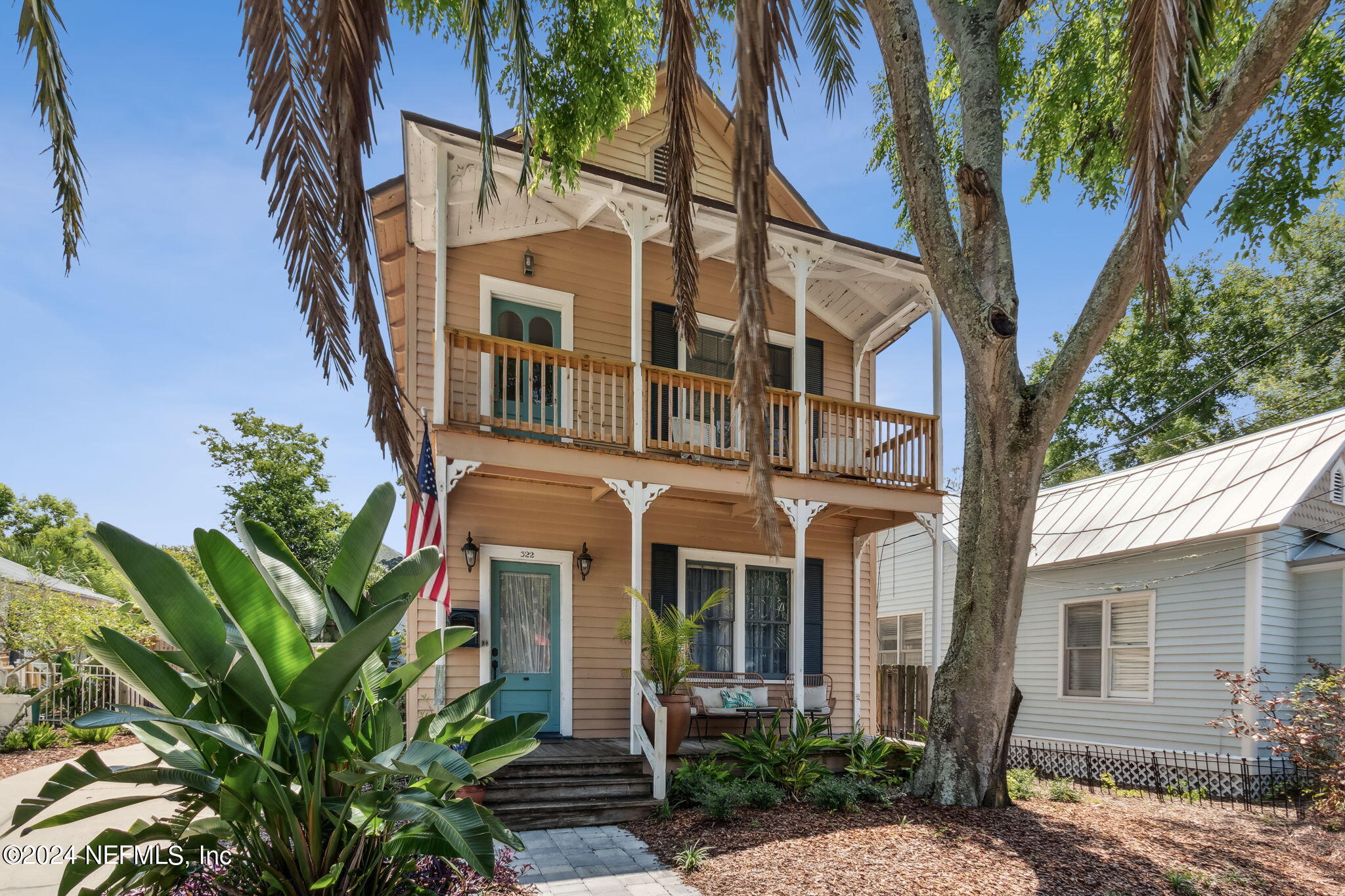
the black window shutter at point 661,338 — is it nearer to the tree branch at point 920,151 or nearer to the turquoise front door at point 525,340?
the turquoise front door at point 525,340

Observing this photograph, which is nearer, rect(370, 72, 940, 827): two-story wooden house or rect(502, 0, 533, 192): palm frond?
rect(502, 0, 533, 192): palm frond

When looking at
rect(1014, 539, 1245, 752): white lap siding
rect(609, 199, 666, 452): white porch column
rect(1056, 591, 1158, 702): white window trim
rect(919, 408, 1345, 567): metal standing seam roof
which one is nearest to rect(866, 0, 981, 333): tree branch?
rect(609, 199, 666, 452): white porch column

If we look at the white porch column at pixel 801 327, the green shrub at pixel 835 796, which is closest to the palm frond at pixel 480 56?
the green shrub at pixel 835 796

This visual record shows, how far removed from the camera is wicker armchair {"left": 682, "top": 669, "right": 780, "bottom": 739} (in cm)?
919

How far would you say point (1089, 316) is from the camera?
6922mm

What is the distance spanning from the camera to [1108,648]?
39.3ft

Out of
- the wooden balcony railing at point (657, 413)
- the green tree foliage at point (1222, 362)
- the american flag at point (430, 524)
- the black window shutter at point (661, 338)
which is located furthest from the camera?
the green tree foliage at point (1222, 362)

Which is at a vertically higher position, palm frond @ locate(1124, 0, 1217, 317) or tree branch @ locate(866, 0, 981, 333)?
tree branch @ locate(866, 0, 981, 333)

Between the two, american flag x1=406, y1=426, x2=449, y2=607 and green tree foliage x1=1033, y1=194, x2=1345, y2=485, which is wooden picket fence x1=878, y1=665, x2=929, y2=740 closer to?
green tree foliage x1=1033, y1=194, x2=1345, y2=485

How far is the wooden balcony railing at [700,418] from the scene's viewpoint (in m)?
8.98

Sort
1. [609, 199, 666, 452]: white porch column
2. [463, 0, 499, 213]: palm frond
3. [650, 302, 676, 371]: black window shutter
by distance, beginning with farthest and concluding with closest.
Result: [650, 302, 676, 371]: black window shutter < [609, 199, 666, 452]: white porch column < [463, 0, 499, 213]: palm frond

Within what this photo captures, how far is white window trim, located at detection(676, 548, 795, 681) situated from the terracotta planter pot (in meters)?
2.28

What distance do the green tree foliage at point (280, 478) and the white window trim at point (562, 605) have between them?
18261 mm

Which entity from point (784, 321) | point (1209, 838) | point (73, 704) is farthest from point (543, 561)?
point (73, 704)
